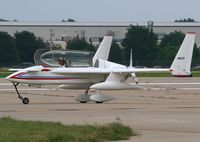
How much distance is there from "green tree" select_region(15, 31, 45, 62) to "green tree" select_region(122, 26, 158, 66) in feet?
42.2

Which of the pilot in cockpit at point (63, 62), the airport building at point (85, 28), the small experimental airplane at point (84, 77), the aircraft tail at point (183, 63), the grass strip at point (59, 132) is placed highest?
the grass strip at point (59, 132)

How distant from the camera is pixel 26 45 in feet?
371

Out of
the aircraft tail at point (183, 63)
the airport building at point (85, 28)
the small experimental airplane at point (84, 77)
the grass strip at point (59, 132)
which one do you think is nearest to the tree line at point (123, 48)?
the airport building at point (85, 28)

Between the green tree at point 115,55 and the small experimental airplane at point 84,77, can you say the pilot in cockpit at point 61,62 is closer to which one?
the small experimental airplane at point 84,77

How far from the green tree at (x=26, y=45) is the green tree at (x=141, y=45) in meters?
12.9

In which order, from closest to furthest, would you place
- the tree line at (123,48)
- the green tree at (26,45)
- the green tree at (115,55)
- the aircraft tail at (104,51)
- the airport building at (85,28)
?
the aircraft tail at (104,51)
the green tree at (115,55)
the tree line at (123,48)
the green tree at (26,45)
the airport building at (85,28)

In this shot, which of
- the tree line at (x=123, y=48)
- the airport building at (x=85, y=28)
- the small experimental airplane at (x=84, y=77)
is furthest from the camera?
the airport building at (x=85, y=28)

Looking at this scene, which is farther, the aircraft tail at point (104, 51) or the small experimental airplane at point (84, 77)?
the aircraft tail at point (104, 51)

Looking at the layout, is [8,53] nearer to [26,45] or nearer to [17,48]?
[26,45]

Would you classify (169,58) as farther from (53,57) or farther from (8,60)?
(53,57)

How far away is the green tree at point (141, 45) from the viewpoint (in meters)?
113

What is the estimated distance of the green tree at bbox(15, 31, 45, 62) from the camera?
364ft

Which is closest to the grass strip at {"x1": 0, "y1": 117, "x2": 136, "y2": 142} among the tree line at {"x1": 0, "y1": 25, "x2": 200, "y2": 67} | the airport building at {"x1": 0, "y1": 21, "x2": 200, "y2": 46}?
the tree line at {"x1": 0, "y1": 25, "x2": 200, "y2": 67}

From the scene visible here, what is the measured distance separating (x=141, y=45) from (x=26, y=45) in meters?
16.7
